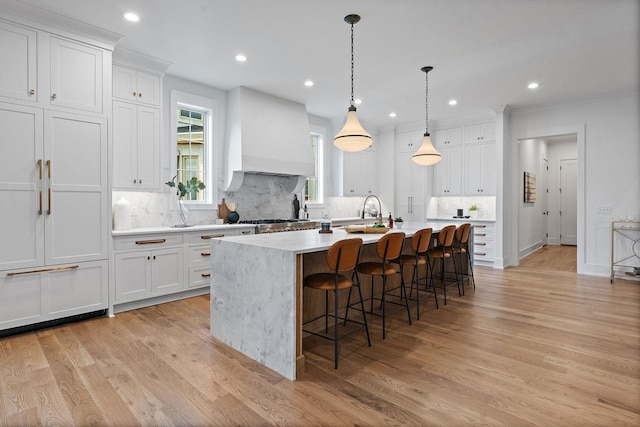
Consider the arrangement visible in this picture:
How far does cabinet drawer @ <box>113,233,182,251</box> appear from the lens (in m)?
3.80

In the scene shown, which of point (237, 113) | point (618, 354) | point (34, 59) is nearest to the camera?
point (618, 354)

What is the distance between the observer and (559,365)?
2561 millimetres

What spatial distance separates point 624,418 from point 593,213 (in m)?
4.84

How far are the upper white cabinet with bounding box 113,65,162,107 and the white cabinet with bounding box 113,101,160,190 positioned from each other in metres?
0.09

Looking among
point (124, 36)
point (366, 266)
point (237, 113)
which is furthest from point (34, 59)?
point (366, 266)

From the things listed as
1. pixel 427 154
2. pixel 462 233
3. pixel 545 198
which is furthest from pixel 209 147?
pixel 545 198

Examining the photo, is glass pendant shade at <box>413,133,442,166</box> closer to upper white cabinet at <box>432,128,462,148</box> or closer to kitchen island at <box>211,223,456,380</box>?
kitchen island at <box>211,223,456,380</box>

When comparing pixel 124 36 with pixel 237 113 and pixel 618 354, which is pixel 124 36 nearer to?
pixel 237 113

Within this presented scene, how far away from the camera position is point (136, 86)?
420 centimetres

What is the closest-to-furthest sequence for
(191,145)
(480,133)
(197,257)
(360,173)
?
(197,257) → (191,145) → (480,133) → (360,173)

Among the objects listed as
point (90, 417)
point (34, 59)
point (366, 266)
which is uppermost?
point (34, 59)

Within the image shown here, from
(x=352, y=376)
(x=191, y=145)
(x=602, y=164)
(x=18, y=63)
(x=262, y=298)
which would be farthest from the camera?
(x=602, y=164)

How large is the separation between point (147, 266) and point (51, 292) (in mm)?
901

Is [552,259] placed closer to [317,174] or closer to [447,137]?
[447,137]
